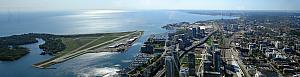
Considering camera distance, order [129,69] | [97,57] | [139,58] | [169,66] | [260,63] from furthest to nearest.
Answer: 1. [97,57]
2. [139,58]
3. [260,63]
4. [129,69]
5. [169,66]

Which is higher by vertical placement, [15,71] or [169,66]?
[169,66]

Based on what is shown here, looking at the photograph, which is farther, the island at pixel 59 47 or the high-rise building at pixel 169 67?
the island at pixel 59 47

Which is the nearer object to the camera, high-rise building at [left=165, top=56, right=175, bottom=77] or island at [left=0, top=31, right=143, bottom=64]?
high-rise building at [left=165, top=56, right=175, bottom=77]

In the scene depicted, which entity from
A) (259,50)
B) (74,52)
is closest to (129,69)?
(74,52)

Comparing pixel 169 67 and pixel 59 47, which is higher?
pixel 169 67

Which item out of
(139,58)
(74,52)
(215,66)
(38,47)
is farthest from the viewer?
(38,47)

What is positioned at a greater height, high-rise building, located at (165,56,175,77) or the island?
high-rise building, located at (165,56,175,77)

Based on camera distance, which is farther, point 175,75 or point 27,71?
point 27,71

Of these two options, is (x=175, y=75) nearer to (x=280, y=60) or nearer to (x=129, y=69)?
(x=129, y=69)

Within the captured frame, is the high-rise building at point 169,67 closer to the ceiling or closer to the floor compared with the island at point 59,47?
closer to the ceiling

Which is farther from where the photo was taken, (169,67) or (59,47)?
(59,47)
